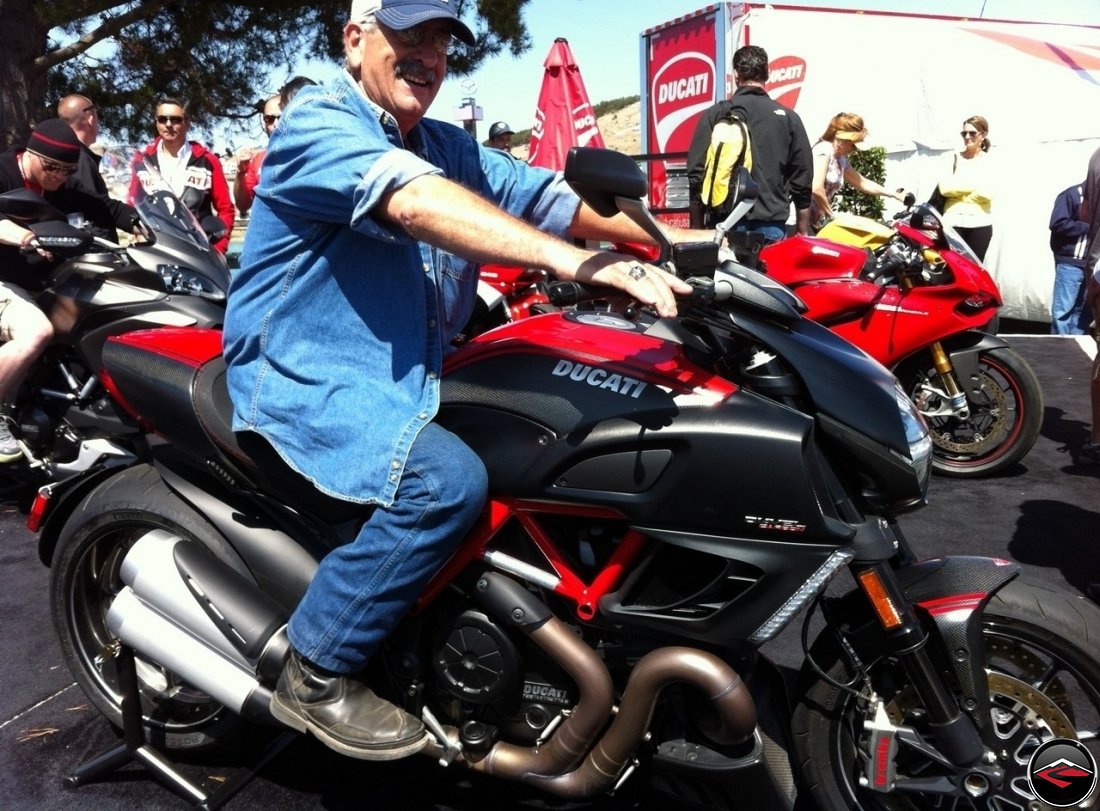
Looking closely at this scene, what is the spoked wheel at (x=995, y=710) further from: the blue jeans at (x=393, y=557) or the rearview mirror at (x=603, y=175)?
the rearview mirror at (x=603, y=175)

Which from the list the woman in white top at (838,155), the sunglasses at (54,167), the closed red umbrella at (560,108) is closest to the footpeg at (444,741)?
the sunglasses at (54,167)

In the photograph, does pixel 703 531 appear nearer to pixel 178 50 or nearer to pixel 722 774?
pixel 722 774

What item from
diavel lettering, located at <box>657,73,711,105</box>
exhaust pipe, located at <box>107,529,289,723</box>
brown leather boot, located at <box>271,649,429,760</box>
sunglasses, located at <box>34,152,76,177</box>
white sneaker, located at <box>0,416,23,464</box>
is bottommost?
white sneaker, located at <box>0,416,23,464</box>

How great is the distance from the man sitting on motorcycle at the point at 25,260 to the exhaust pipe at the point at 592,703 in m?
3.39

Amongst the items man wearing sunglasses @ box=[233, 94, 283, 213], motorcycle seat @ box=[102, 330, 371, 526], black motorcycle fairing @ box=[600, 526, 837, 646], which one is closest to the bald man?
man wearing sunglasses @ box=[233, 94, 283, 213]

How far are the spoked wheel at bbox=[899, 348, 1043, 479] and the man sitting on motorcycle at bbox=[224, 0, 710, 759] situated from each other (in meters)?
3.51

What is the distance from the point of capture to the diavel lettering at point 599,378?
2061 mm

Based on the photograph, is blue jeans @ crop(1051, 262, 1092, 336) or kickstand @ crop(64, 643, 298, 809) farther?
blue jeans @ crop(1051, 262, 1092, 336)

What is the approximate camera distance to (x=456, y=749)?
2.32 m

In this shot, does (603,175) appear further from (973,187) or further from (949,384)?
(973,187)

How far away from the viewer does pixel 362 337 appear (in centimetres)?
218

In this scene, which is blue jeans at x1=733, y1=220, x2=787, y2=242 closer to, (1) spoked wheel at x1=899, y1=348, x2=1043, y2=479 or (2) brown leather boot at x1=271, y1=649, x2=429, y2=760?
(1) spoked wheel at x1=899, y1=348, x2=1043, y2=479

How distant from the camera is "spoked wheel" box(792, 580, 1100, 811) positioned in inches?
82.7

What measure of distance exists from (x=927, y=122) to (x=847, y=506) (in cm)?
1061
